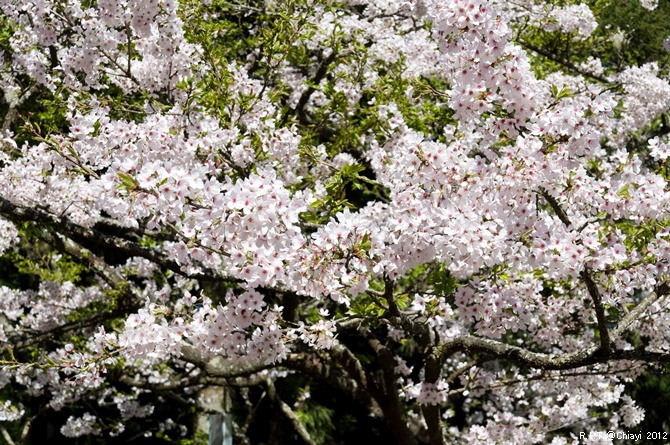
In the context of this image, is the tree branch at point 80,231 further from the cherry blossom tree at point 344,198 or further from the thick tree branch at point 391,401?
the thick tree branch at point 391,401

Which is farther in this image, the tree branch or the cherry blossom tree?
the tree branch

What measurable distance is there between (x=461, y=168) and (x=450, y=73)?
48cm

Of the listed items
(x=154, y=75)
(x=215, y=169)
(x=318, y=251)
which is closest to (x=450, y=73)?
(x=318, y=251)

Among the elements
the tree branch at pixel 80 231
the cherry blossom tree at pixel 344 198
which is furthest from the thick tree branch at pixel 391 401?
the tree branch at pixel 80 231

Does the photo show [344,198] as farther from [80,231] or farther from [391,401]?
[391,401]

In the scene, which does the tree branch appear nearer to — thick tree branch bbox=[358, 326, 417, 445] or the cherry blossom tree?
the cherry blossom tree

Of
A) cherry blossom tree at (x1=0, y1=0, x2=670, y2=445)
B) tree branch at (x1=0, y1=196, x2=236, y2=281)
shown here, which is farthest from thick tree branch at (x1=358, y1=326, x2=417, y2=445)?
tree branch at (x1=0, y1=196, x2=236, y2=281)

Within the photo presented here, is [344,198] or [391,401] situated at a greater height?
[344,198]

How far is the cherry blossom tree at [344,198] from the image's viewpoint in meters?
3.06

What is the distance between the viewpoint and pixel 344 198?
396 cm

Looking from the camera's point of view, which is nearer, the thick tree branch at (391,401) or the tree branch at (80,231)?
the tree branch at (80,231)

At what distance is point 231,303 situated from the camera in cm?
355

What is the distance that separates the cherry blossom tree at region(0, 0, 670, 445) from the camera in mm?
3061

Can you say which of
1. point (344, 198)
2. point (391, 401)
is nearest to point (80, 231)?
point (344, 198)
